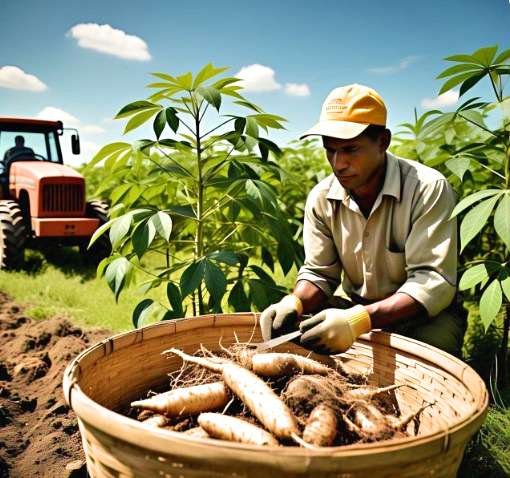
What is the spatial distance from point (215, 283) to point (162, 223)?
33 centimetres

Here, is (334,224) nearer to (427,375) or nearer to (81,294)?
(427,375)

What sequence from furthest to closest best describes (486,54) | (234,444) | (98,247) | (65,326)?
(98,247) → (65,326) → (486,54) → (234,444)

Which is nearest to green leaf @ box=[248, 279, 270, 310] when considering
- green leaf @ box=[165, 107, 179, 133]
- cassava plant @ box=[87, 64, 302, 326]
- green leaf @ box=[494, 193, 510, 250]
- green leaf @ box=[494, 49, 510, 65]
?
cassava plant @ box=[87, 64, 302, 326]

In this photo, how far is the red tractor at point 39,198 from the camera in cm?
585

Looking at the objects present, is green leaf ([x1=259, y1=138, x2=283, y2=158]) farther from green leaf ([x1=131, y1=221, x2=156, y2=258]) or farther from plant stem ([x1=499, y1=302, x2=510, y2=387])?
plant stem ([x1=499, y1=302, x2=510, y2=387])

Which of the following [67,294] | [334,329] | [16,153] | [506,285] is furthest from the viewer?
[16,153]

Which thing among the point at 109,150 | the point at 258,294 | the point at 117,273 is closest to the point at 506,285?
the point at 258,294

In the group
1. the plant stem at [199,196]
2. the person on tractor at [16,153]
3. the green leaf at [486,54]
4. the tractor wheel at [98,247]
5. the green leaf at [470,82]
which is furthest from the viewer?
the person on tractor at [16,153]

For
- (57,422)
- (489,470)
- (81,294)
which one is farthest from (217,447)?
(81,294)

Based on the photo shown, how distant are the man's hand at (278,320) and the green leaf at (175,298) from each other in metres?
0.45

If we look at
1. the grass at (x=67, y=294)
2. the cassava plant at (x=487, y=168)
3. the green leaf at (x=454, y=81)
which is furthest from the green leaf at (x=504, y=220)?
the grass at (x=67, y=294)

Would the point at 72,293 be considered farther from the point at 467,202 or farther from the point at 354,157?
the point at 467,202

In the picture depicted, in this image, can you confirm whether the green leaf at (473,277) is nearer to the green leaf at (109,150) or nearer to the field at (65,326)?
the field at (65,326)

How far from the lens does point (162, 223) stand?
211 centimetres
